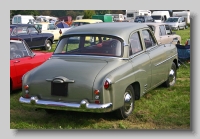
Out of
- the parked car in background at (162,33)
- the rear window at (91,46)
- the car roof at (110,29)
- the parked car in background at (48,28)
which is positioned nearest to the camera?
the rear window at (91,46)

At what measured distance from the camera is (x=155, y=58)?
6582 mm

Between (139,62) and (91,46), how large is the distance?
0.92m

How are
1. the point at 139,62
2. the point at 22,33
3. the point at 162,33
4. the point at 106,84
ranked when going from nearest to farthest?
the point at 106,84 → the point at 139,62 → the point at 162,33 → the point at 22,33

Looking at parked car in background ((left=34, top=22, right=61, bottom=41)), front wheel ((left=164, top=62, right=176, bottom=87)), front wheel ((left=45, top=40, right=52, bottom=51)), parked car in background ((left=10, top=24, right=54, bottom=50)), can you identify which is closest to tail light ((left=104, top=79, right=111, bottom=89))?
front wheel ((left=164, top=62, right=176, bottom=87))

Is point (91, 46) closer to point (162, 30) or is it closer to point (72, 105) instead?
point (72, 105)

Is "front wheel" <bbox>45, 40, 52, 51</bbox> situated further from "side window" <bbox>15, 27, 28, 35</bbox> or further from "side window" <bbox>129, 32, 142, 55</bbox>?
"side window" <bbox>129, 32, 142, 55</bbox>

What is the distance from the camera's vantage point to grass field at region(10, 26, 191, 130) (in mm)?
5293

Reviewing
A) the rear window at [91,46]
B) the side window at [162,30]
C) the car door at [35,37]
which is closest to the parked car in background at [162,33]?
the side window at [162,30]

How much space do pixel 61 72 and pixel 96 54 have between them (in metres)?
0.83

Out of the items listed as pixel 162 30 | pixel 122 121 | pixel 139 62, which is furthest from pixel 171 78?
pixel 162 30

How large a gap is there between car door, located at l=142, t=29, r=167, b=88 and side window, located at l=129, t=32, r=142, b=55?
20cm

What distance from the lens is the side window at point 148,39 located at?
261 inches

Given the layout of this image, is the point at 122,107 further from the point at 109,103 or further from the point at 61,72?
the point at 61,72

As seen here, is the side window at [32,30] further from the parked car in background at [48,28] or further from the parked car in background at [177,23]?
the parked car in background at [177,23]
